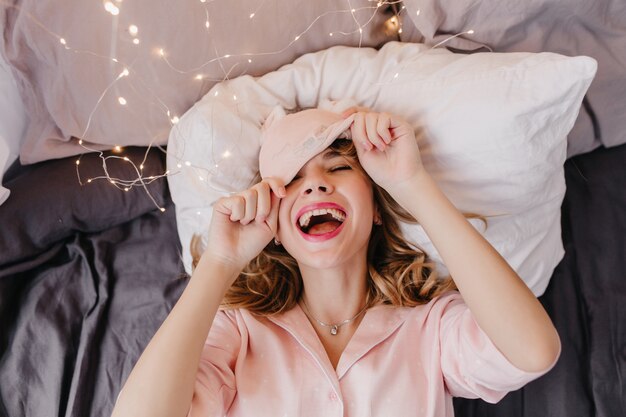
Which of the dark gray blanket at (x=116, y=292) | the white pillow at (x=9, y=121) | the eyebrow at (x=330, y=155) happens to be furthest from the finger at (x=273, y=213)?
the white pillow at (x=9, y=121)

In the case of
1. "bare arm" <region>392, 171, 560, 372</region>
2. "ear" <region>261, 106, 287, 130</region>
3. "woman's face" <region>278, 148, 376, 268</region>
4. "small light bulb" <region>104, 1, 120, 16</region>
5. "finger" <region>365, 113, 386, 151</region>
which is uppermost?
"small light bulb" <region>104, 1, 120, 16</region>

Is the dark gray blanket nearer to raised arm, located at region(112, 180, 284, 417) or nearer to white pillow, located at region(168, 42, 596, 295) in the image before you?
white pillow, located at region(168, 42, 596, 295)

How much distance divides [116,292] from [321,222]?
1.80 ft

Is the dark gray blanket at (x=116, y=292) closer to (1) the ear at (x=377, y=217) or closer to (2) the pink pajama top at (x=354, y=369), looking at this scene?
(2) the pink pajama top at (x=354, y=369)

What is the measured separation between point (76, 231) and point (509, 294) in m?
1.00

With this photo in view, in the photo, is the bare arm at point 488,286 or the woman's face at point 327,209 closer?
the bare arm at point 488,286

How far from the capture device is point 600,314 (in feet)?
4.25

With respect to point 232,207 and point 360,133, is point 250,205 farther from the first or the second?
point 360,133

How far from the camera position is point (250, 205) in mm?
1062

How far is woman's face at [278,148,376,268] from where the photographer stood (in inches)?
42.0

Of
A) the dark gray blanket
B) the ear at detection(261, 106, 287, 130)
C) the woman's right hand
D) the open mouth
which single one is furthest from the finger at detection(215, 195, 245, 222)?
the dark gray blanket

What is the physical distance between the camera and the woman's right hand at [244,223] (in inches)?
42.0

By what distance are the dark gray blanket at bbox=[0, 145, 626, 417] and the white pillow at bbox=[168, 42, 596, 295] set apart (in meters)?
0.10

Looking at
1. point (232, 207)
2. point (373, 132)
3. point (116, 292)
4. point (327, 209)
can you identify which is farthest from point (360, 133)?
point (116, 292)
